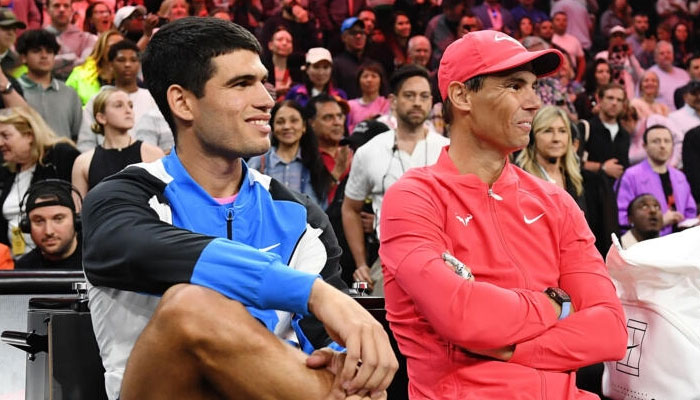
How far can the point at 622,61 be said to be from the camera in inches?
439

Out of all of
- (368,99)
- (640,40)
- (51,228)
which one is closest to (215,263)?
(51,228)

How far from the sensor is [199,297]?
6.45 feet

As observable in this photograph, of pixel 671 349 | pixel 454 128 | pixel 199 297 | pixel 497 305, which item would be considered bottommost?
Answer: pixel 671 349

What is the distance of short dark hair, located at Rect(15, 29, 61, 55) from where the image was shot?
7.05 metres

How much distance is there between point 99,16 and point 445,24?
4.19m

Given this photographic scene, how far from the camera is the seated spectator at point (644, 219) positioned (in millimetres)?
6863

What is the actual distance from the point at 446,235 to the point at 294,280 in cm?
81

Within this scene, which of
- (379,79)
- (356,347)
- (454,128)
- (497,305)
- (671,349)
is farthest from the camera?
(379,79)

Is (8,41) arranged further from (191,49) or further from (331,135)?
(191,49)

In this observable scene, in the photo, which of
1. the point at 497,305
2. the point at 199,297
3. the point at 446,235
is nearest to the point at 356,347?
the point at 199,297

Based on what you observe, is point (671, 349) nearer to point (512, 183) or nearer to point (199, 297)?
point (512, 183)

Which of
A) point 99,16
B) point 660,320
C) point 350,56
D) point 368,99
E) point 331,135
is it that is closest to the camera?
point 660,320

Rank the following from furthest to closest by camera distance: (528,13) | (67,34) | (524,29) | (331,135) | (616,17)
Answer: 1. (616,17)
2. (528,13)
3. (524,29)
4. (67,34)
5. (331,135)

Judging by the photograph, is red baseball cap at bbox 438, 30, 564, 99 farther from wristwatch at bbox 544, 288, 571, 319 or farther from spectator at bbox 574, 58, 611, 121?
spectator at bbox 574, 58, 611, 121
